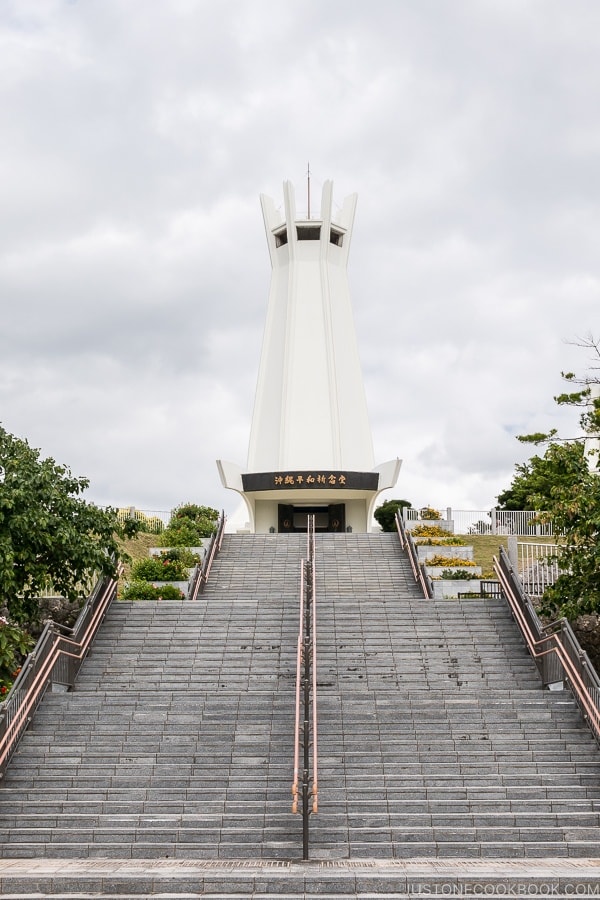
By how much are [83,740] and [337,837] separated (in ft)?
12.3

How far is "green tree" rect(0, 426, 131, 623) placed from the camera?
1288 cm

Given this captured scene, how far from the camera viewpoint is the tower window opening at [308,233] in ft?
102

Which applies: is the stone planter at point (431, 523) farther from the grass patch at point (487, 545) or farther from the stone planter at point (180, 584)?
the stone planter at point (180, 584)

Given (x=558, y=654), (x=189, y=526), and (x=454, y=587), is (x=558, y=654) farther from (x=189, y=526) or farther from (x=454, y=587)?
(x=189, y=526)

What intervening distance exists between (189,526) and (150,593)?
706 cm

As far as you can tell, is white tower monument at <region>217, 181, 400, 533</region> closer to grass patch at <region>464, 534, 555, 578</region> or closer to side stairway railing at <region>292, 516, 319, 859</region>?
grass patch at <region>464, 534, 555, 578</region>

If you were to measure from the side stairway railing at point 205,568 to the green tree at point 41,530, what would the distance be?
2.50m

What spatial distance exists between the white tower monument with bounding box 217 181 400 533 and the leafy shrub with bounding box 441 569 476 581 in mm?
10848

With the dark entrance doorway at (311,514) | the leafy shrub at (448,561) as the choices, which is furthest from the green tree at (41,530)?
the dark entrance doorway at (311,514)

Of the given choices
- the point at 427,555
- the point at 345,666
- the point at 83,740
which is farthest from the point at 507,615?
the point at 83,740

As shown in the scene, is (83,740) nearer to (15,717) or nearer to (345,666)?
(15,717)

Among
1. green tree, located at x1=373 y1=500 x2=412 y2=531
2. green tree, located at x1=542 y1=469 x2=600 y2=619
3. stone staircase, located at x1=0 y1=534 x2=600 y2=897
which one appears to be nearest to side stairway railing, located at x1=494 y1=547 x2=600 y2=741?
stone staircase, located at x1=0 y1=534 x2=600 y2=897

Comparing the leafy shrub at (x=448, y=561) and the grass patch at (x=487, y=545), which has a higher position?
the grass patch at (x=487, y=545)

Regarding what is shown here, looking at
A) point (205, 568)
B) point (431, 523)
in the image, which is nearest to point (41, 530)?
point (205, 568)
